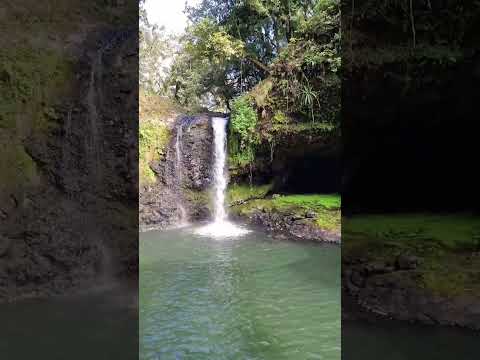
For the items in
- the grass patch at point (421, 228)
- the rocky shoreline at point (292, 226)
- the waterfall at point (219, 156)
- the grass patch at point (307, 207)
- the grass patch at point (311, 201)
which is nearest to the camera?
the grass patch at point (421, 228)

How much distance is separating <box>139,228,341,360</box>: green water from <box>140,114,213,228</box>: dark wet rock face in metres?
2.40

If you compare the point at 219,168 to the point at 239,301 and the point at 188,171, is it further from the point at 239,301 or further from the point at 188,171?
the point at 239,301

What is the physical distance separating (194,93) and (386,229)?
1182 centimetres

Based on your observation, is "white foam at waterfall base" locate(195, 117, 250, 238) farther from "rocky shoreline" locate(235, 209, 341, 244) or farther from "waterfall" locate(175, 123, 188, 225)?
"waterfall" locate(175, 123, 188, 225)

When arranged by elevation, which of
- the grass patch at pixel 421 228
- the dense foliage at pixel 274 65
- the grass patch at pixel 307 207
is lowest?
the grass patch at pixel 307 207

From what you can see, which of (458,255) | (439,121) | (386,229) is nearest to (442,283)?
(458,255)

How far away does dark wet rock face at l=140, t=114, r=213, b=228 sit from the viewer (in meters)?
10.0

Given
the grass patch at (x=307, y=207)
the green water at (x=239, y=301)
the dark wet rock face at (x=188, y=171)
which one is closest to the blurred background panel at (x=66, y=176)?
the green water at (x=239, y=301)

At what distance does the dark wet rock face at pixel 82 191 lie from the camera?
437 centimetres

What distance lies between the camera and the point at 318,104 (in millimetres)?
8930

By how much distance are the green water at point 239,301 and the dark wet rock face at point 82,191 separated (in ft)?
2.49

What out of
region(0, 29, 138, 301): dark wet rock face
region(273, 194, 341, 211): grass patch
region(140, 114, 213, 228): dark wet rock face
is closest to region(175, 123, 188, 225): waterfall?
region(140, 114, 213, 228): dark wet rock face

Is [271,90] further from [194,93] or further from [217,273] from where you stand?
[194,93]

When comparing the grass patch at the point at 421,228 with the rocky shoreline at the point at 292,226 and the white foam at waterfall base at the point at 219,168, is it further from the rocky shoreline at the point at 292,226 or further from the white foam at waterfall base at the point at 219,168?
the white foam at waterfall base at the point at 219,168
